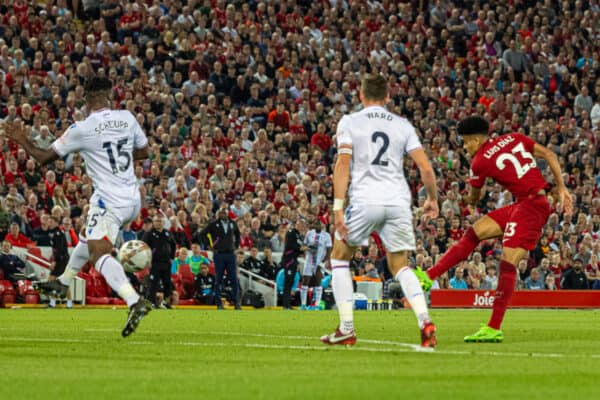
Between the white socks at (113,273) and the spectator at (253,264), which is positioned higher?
the spectator at (253,264)

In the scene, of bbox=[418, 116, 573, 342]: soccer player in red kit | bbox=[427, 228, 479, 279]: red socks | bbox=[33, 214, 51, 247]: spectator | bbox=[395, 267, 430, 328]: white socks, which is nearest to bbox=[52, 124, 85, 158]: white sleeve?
bbox=[395, 267, 430, 328]: white socks

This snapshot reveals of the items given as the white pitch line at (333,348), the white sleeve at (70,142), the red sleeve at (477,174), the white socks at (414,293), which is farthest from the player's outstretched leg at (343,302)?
the white sleeve at (70,142)

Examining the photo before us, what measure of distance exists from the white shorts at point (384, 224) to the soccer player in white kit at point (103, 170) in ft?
9.24

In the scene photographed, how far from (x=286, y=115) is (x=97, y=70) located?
547 centimetres

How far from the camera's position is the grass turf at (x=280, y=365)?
812 centimetres

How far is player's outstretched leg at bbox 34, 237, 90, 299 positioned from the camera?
44.9ft

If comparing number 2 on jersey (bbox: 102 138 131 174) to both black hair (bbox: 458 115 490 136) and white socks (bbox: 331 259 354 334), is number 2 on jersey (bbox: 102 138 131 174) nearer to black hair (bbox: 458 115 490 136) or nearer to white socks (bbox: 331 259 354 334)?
white socks (bbox: 331 259 354 334)

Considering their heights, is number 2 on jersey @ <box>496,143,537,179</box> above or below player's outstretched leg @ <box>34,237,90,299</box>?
above

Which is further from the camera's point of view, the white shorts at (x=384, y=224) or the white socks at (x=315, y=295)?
the white socks at (x=315, y=295)

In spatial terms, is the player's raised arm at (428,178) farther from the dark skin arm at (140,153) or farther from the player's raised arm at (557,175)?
the dark skin arm at (140,153)

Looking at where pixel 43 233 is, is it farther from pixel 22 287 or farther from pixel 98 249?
pixel 98 249

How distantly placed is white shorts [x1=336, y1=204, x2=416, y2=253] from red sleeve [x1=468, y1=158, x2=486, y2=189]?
2591 mm

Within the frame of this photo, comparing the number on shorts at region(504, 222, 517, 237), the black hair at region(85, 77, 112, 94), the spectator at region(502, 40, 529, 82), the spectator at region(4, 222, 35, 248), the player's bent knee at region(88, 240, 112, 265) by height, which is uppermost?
the spectator at region(502, 40, 529, 82)

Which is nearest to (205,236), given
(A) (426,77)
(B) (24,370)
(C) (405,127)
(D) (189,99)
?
(D) (189,99)
